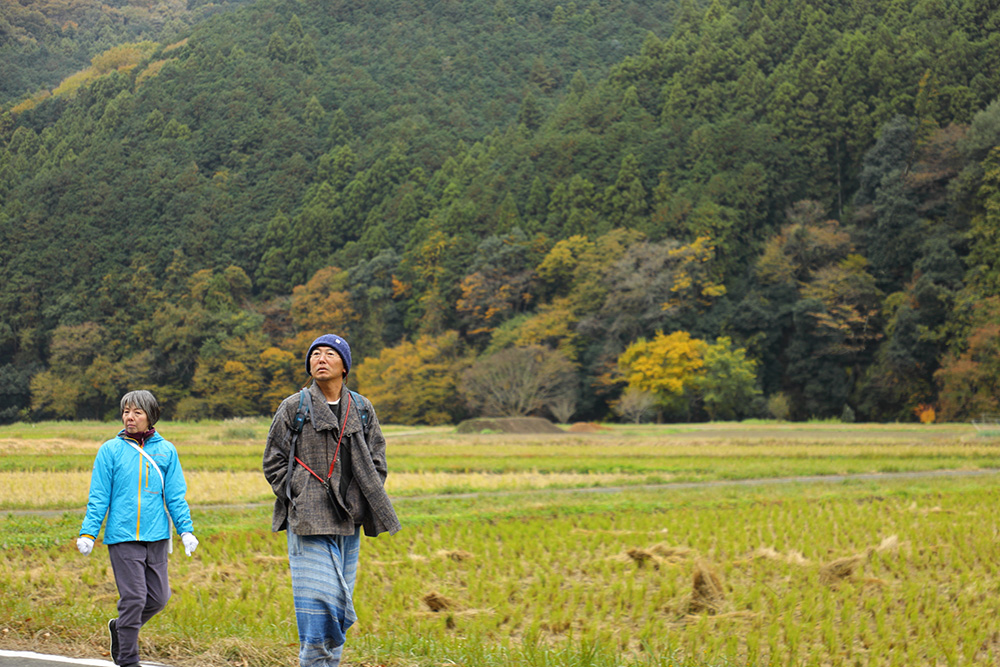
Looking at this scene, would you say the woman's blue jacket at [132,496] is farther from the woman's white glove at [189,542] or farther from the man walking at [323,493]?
the man walking at [323,493]

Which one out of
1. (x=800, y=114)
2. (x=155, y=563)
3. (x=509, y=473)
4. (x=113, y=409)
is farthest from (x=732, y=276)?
(x=155, y=563)

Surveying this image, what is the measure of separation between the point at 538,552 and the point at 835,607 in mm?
3661

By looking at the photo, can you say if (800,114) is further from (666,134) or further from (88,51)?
(88,51)

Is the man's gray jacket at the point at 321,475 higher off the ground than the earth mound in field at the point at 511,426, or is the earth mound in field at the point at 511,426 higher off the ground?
the man's gray jacket at the point at 321,475

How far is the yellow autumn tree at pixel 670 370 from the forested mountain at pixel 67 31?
359 ft

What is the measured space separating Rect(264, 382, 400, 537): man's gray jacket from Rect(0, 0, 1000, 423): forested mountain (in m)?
45.7

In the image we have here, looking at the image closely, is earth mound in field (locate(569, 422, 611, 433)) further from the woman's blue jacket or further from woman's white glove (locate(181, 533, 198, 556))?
woman's white glove (locate(181, 533, 198, 556))

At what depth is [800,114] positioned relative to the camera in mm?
66625

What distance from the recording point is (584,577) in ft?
28.6

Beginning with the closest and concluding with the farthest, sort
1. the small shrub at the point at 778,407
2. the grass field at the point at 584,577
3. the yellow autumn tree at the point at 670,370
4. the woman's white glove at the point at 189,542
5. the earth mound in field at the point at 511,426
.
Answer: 1. the woman's white glove at the point at 189,542
2. the grass field at the point at 584,577
3. the earth mound in field at the point at 511,426
4. the yellow autumn tree at the point at 670,370
5. the small shrub at the point at 778,407

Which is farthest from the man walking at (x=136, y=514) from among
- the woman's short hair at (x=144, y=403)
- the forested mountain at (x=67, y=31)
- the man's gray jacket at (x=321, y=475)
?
the forested mountain at (x=67, y=31)

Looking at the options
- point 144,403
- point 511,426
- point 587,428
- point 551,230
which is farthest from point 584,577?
point 551,230

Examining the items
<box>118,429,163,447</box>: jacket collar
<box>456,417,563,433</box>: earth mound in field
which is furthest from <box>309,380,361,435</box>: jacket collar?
<box>456,417,563,433</box>: earth mound in field

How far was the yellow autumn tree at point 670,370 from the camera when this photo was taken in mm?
52219
